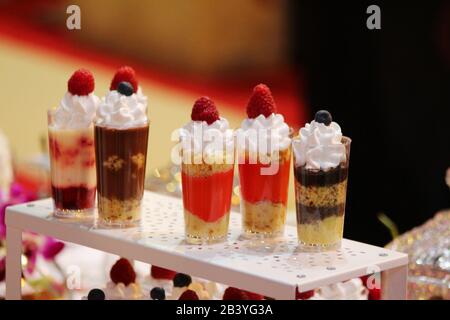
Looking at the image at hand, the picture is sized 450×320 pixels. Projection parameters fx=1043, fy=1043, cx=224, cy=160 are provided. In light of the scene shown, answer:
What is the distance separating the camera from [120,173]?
7.74 feet

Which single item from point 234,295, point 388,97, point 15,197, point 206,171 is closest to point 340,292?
point 234,295

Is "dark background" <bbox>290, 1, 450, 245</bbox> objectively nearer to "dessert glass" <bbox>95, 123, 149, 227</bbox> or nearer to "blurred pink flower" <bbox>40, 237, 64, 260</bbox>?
"blurred pink flower" <bbox>40, 237, 64, 260</bbox>

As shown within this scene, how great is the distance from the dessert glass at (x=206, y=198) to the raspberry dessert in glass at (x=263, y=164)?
39 millimetres

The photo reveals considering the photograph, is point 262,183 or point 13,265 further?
point 13,265

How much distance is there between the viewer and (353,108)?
189 inches

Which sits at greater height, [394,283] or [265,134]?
[265,134]

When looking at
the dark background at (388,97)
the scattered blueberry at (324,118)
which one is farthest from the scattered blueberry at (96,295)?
the dark background at (388,97)

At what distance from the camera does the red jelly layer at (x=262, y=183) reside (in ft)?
7.31

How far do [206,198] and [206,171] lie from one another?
6 cm

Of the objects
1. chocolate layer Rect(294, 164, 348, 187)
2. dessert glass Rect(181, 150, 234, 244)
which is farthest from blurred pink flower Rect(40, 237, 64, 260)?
chocolate layer Rect(294, 164, 348, 187)

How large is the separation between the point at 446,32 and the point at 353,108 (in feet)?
→ 1.77

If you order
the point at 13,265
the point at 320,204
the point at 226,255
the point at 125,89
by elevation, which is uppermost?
the point at 125,89

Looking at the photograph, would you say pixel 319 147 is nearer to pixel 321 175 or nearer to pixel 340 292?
pixel 321 175

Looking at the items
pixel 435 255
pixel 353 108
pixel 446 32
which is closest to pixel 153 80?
pixel 353 108
